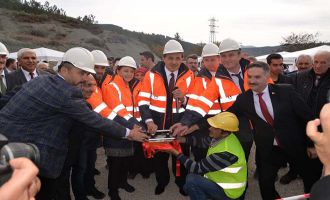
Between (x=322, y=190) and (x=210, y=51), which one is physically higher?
(x=210, y=51)

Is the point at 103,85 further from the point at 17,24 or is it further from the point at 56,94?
the point at 17,24

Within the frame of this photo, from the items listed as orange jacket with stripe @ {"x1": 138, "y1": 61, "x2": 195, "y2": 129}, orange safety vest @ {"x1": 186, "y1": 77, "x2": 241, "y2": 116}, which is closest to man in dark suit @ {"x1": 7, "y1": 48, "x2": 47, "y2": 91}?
orange jacket with stripe @ {"x1": 138, "y1": 61, "x2": 195, "y2": 129}

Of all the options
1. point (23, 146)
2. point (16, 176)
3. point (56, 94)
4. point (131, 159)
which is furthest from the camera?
point (131, 159)

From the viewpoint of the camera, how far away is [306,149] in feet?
12.9

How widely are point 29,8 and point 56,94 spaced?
4364 cm

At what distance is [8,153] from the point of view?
3.46 ft

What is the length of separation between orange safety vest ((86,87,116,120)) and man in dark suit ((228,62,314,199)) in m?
1.80

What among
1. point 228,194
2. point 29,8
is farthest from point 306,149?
point 29,8

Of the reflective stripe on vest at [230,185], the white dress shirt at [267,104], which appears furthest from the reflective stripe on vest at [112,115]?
the white dress shirt at [267,104]

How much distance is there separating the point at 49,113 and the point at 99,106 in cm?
146

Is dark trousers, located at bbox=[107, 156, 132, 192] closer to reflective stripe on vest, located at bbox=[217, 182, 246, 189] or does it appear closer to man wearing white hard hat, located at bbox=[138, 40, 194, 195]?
man wearing white hard hat, located at bbox=[138, 40, 194, 195]

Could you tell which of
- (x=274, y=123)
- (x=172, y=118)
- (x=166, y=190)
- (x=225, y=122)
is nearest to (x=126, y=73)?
(x=172, y=118)

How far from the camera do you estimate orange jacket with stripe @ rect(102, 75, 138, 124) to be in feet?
16.3

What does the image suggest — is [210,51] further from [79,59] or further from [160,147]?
[79,59]
